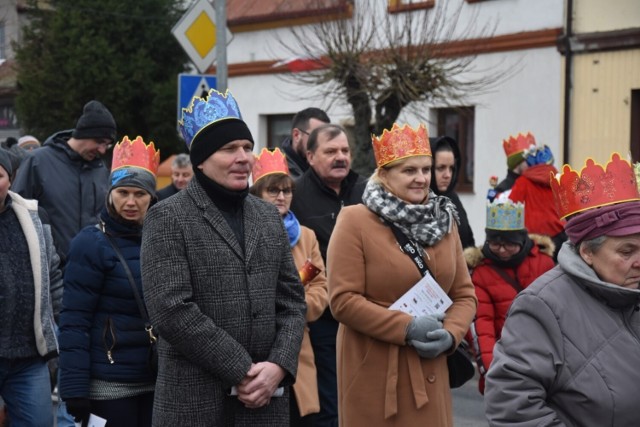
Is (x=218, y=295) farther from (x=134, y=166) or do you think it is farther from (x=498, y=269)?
(x=498, y=269)

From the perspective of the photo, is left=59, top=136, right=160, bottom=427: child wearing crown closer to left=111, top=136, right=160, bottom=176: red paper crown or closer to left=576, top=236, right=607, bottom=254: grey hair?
left=111, top=136, right=160, bottom=176: red paper crown

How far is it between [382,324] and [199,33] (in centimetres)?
786

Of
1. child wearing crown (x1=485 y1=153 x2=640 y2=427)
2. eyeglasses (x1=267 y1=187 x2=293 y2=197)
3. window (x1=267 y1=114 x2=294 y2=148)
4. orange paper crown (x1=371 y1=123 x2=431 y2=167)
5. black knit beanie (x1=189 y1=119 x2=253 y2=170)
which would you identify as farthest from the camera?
window (x1=267 y1=114 x2=294 y2=148)

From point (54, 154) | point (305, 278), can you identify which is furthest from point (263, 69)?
point (305, 278)

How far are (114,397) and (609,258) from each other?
2582 mm

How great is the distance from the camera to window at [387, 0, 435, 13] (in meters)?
18.7

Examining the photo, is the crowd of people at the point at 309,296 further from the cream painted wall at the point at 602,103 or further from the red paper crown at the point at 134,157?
the cream painted wall at the point at 602,103

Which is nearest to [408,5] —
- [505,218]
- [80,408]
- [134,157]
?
[505,218]

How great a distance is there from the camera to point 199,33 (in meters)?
12.4

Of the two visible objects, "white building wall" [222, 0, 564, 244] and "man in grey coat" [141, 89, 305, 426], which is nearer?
"man in grey coat" [141, 89, 305, 426]

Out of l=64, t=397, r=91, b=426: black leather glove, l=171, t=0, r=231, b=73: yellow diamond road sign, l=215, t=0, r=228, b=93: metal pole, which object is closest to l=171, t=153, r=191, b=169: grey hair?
l=215, t=0, r=228, b=93: metal pole

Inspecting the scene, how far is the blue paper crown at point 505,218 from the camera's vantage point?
23.0 feet

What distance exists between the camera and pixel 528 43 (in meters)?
18.2

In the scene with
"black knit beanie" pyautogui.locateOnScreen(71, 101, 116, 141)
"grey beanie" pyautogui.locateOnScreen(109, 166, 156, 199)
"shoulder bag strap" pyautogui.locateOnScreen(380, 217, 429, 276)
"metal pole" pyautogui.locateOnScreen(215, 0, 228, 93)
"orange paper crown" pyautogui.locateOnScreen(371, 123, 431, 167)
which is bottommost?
"shoulder bag strap" pyautogui.locateOnScreen(380, 217, 429, 276)
